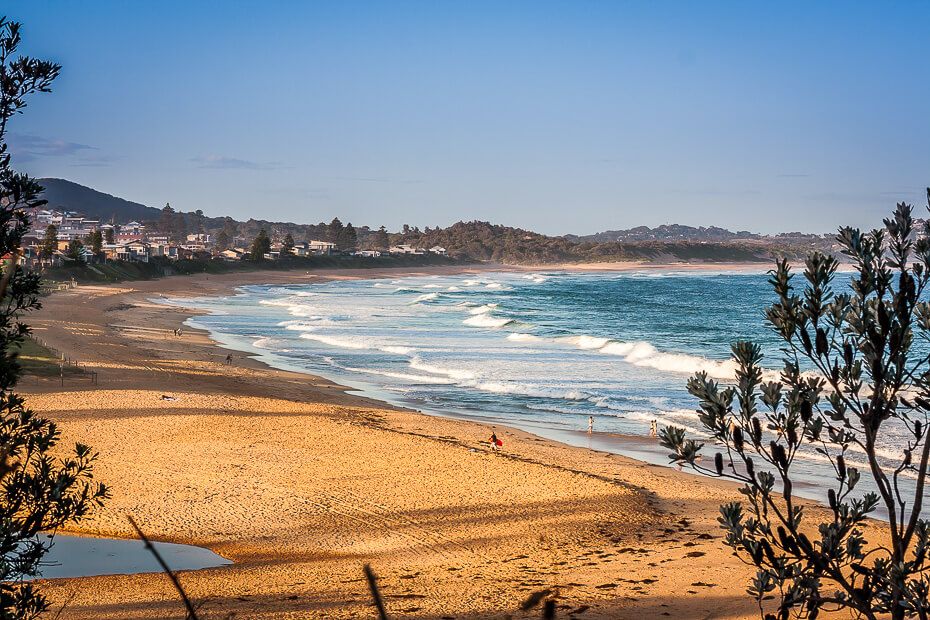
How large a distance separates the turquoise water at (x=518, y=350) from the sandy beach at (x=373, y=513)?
328cm

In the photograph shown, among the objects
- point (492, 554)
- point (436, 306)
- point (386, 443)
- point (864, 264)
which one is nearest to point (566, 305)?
point (436, 306)

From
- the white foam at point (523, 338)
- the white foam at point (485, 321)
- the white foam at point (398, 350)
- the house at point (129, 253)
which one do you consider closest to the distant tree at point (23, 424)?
the white foam at point (398, 350)

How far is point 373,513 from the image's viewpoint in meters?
15.0

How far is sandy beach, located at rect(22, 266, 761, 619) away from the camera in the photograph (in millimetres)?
11070

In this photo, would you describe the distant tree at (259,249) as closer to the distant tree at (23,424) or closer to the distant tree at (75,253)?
the distant tree at (75,253)

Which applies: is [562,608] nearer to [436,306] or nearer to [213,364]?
[213,364]

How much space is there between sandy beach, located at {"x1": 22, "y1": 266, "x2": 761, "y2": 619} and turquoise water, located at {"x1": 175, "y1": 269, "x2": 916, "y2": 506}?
328 cm

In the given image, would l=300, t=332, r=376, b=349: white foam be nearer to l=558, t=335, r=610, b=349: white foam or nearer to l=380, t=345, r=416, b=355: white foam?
l=380, t=345, r=416, b=355: white foam

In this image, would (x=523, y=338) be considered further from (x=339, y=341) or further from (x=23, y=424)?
(x=23, y=424)

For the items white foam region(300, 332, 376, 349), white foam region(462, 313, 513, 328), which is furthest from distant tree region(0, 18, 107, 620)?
white foam region(462, 313, 513, 328)

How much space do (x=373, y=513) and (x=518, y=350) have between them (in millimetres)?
25818

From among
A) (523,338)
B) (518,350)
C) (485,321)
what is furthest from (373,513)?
(485,321)

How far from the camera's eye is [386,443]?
20.1 m

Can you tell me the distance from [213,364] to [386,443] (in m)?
15.4
